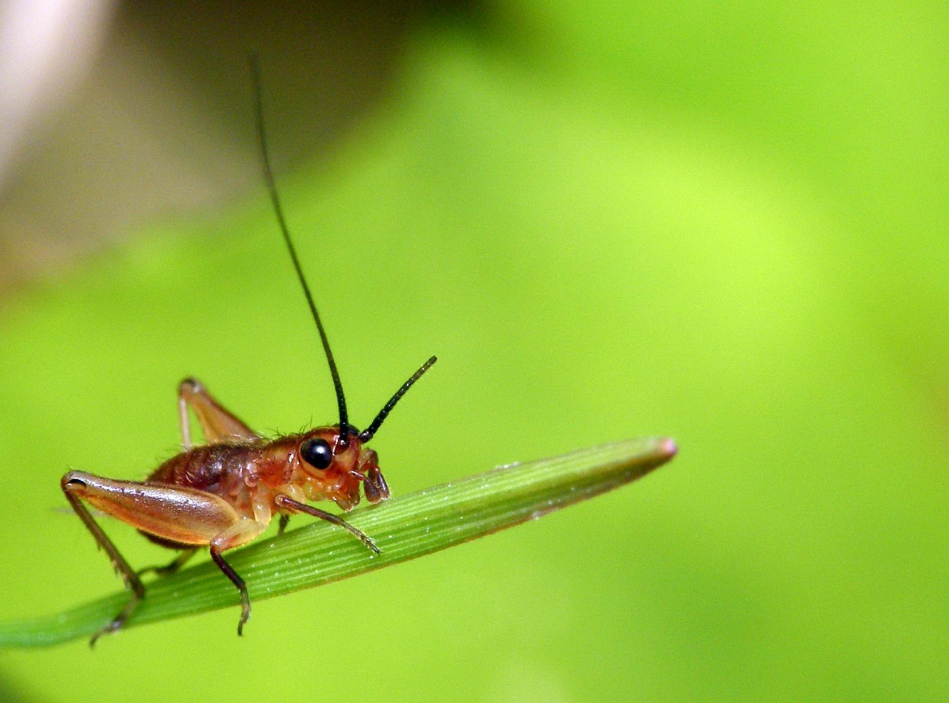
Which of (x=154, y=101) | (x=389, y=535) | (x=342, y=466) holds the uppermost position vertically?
(x=154, y=101)

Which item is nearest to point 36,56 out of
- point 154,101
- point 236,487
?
point 154,101

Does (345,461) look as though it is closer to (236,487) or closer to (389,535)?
(236,487)

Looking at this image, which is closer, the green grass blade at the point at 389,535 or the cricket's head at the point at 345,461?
the green grass blade at the point at 389,535

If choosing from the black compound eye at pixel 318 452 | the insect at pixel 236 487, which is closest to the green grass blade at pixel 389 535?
the insect at pixel 236 487

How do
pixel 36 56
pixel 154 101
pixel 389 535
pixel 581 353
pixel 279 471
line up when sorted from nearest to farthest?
pixel 389 535, pixel 279 471, pixel 581 353, pixel 36 56, pixel 154 101

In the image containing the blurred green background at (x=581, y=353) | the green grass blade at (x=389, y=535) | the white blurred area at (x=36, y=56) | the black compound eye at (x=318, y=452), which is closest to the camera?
the green grass blade at (x=389, y=535)

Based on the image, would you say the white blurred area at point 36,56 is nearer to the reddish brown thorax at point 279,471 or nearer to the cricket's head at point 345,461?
the reddish brown thorax at point 279,471

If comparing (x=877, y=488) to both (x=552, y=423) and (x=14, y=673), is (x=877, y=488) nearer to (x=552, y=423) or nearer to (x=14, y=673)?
(x=552, y=423)

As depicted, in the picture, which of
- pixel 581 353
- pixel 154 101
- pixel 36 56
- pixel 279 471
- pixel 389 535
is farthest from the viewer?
pixel 154 101
